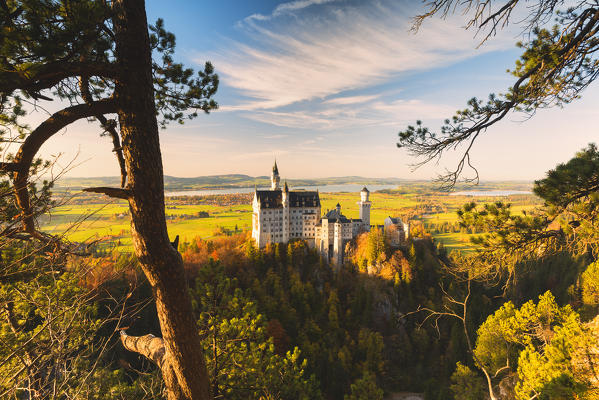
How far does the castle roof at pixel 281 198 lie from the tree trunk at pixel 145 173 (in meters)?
43.6

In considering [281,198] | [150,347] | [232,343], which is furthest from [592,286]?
[281,198]

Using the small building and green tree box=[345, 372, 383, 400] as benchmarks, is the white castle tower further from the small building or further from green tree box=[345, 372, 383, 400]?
green tree box=[345, 372, 383, 400]

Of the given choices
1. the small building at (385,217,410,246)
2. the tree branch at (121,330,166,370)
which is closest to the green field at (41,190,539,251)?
the tree branch at (121,330,166,370)

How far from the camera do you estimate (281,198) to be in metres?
48.9

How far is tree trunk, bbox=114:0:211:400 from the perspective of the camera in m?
2.92

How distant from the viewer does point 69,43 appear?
2.65 metres

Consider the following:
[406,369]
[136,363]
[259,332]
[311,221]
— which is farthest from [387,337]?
[259,332]

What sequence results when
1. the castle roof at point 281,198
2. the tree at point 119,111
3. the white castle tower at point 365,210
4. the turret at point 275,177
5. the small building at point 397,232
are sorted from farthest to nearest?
the turret at point 275,177, the white castle tower at point 365,210, the castle roof at point 281,198, the small building at point 397,232, the tree at point 119,111

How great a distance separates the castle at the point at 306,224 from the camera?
Answer: 46719 mm

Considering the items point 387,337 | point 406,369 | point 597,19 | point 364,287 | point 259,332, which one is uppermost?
point 597,19

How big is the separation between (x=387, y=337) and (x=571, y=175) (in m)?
44.8

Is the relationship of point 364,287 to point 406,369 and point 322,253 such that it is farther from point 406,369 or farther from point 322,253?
point 406,369

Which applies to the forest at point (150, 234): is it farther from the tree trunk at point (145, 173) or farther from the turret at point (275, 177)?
the turret at point (275, 177)

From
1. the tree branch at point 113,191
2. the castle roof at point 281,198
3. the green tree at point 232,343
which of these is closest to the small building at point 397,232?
the castle roof at point 281,198
